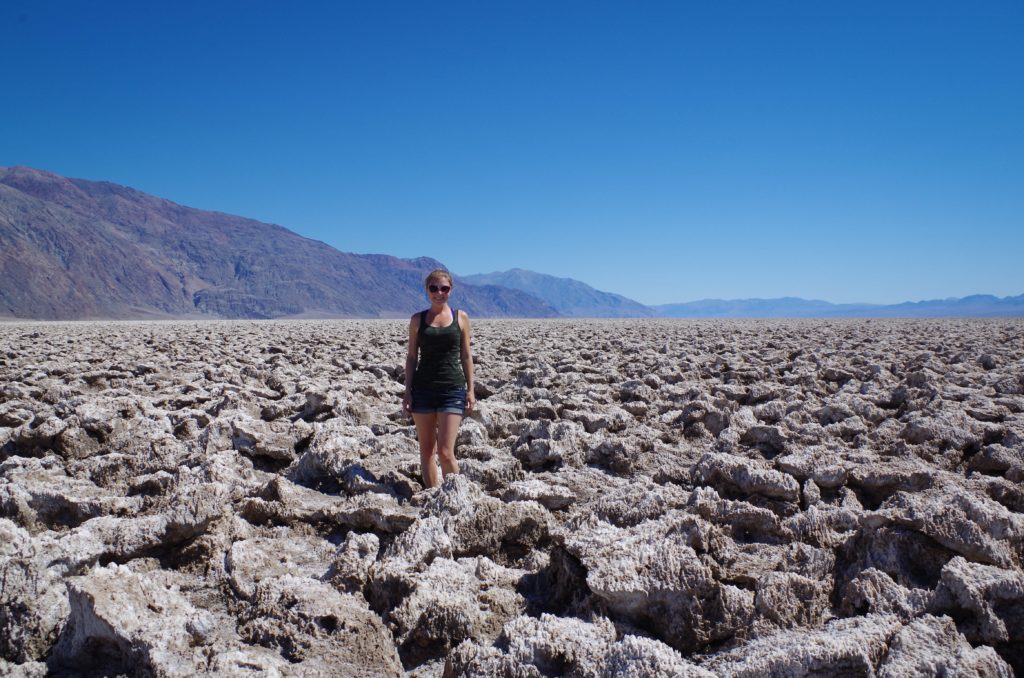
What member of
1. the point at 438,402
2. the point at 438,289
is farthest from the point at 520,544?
the point at 438,289

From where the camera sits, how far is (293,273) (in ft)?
602

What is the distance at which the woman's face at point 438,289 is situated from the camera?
367 cm

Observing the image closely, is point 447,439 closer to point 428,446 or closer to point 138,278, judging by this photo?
point 428,446

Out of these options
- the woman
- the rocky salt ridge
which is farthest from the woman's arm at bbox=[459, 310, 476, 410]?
the rocky salt ridge

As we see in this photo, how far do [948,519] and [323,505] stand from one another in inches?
99.2

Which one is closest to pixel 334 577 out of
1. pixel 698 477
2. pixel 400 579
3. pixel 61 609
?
pixel 400 579

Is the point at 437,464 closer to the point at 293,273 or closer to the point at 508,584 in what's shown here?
the point at 508,584

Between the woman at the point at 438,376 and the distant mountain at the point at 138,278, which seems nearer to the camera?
the woman at the point at 438,376

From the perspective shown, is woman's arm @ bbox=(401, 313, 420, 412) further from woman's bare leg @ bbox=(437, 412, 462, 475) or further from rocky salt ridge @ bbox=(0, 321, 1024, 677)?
rocky salt ridge @ bbox=(0, 321, 1024, 677)

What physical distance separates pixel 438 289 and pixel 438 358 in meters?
0.40

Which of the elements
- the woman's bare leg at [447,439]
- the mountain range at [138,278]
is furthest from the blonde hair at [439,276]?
the mountain range at [138,278]

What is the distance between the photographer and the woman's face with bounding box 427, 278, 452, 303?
3.67 meters

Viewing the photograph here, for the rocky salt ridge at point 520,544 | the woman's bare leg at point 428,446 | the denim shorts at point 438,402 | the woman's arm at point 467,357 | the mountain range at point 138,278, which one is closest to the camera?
the rocky salt ridge at point 520,544

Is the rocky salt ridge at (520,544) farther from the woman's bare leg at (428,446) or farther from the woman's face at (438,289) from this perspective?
the woman's face at (438,289)
